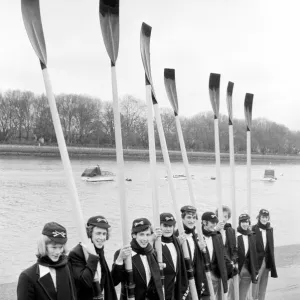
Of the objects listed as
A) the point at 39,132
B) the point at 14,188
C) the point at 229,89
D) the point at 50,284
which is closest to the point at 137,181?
the point at 14,188

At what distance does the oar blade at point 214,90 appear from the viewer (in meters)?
6.43

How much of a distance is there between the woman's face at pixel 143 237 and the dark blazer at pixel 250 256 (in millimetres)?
2071

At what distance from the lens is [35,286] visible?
3299mm

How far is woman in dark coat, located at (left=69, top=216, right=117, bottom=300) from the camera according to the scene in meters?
3.71

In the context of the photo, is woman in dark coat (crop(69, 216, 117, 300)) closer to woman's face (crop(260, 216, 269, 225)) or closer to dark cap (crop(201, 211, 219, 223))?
dark cap (crop(201, 211, 219, 223))

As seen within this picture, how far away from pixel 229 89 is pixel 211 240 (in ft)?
8.43

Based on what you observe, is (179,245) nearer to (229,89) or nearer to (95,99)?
(229,89)

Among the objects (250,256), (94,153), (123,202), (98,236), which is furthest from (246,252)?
(94,153)

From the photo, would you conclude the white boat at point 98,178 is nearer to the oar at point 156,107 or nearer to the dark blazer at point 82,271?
the oar at point 156,107

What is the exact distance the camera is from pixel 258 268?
6152 millimetres

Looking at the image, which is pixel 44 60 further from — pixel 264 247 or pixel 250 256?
pixel 264 247

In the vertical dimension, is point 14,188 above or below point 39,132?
below

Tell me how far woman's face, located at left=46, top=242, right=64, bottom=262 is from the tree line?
194 feet

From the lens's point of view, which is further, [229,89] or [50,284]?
[229,89]
